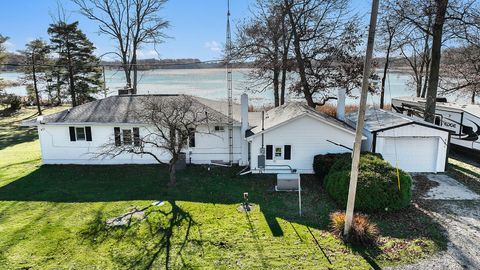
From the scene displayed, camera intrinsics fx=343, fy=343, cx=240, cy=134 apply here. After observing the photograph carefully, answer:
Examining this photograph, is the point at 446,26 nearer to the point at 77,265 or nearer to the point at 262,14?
the point at 262,14

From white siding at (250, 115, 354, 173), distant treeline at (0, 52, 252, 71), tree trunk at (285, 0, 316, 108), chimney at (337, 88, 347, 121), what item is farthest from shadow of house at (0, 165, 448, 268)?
tree trunk at (285, 0, 316, 108)

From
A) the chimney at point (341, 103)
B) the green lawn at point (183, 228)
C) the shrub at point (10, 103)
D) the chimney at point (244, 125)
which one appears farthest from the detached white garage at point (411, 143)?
the shrub at point (10, 103)

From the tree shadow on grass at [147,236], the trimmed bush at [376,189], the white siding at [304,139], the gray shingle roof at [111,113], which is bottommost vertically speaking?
the tree shadow on grass at [147,236]

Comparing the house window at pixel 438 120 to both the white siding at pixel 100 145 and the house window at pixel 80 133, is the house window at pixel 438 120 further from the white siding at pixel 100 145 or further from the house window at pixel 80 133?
the house window at pixel 80 133

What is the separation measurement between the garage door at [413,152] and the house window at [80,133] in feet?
49.2

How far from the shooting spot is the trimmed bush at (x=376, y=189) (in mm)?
11938

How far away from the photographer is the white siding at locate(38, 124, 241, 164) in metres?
17.8

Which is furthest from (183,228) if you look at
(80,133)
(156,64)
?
(156,64)

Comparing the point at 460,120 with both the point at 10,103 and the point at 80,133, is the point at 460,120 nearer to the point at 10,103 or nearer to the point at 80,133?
the point at 80,133

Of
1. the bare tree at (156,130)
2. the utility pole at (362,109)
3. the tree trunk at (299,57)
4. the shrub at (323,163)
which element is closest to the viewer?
the utility pole at (362,109)

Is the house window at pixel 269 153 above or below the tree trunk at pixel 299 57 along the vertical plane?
below

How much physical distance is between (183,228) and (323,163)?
7156 millimetres

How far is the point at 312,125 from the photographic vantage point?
52.4ft

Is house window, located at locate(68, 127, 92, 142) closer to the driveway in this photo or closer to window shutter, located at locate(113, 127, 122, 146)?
window shutter, located at locate(113, 127, 122, 146)
